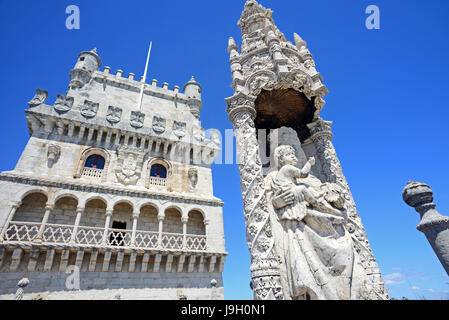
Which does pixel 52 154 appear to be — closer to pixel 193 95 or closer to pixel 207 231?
pixel 207 231

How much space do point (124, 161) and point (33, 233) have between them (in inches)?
263

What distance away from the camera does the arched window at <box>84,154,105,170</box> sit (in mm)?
15701

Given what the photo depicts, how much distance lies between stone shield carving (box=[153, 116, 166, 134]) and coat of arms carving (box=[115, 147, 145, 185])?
2.40m

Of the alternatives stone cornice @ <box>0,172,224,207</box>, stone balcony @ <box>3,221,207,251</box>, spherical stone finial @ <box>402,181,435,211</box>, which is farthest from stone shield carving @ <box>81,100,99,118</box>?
spherical stone finial @ <box>402,181,435,211</box>

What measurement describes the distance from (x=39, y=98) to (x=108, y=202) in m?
9.39

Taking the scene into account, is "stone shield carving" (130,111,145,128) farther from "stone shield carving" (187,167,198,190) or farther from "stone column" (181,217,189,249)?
"stone column" (181,217,189,249)

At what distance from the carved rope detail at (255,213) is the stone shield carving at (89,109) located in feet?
54.2

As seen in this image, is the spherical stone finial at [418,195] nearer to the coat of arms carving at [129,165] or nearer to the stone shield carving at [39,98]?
the coat of arms carving at [129,165]

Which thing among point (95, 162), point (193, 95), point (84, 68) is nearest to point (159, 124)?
point (95, 162)

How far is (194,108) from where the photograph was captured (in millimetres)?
21938

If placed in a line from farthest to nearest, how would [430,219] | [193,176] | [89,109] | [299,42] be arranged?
1. [193,176]
2. [89,109]
3. [299,42]
4. [430,219]

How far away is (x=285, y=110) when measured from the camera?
5.02 meters

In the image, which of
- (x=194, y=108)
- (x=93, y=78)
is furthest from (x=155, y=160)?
(x=93, y=78)

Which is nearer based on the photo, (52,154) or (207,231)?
(52,154)
